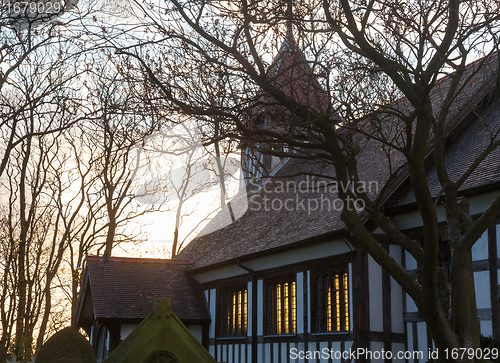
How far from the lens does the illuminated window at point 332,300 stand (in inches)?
509

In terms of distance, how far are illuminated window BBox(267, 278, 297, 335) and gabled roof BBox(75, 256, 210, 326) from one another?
3.64 meters

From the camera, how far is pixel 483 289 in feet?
33.7

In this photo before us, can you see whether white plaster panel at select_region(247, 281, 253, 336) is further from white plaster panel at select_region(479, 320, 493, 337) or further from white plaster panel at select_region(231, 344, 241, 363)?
white plaster panel at select_region(479, 320, 493, 337)

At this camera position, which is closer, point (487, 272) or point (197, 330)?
point (487, 272)

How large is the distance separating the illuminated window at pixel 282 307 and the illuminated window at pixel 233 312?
1.35m

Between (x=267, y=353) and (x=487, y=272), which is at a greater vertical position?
(x=487, y=272)

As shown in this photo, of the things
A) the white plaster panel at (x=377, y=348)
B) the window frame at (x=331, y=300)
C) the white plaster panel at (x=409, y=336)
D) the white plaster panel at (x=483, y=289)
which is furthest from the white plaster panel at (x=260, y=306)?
the white plaster panel at (x=483, y=289)

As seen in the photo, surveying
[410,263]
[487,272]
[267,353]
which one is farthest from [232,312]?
[487,272]

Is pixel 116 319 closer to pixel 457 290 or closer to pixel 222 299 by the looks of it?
pixel 222 299

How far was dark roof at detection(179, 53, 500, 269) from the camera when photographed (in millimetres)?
12312

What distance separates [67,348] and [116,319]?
13.5 m

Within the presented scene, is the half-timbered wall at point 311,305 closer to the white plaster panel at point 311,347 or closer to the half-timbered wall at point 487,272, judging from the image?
the white plaster panel at point 311,347

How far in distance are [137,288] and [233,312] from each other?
3.43 meters

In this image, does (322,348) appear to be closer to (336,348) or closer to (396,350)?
(336,348)
